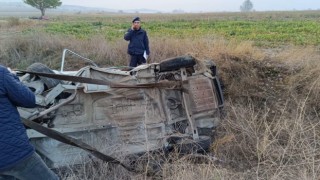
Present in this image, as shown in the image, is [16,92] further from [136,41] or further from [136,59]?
[136,59]

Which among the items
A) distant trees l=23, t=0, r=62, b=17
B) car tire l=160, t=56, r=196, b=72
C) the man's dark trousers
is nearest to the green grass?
the man's dark trousers

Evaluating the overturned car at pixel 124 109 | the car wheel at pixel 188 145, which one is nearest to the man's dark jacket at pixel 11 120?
the overturned car at pixel 124 109

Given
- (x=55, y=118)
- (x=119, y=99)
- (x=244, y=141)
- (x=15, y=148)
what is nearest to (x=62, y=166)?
(x=55, y=118)

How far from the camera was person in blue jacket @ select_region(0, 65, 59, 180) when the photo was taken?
9.17 feet

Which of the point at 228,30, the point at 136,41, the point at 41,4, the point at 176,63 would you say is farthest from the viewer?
the point at 41,4

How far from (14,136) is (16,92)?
0.35 metres

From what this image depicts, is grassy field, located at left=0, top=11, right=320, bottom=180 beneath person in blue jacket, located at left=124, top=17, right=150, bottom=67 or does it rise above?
beneath

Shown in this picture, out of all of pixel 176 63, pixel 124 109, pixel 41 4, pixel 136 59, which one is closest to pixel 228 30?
pixel 136 59

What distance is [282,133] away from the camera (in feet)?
17.7

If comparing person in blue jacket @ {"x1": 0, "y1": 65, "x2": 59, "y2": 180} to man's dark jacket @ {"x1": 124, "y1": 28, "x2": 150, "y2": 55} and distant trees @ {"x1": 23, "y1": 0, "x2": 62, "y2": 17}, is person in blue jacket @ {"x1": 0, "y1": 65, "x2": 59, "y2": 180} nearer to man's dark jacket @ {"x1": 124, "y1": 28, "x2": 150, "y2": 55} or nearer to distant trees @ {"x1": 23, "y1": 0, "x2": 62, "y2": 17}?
man's dark jacket @ {"x1": 124, "y1": 28, "x2": 150, "y2": 55}

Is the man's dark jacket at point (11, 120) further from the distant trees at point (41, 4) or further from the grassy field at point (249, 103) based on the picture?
the distant trees at point (41, 4)

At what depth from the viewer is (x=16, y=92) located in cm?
281

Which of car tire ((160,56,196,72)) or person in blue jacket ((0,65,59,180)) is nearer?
person in blue jacket ((0,65,59,180))

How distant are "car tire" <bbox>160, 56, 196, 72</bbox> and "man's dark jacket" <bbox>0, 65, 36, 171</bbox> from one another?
2.19m
